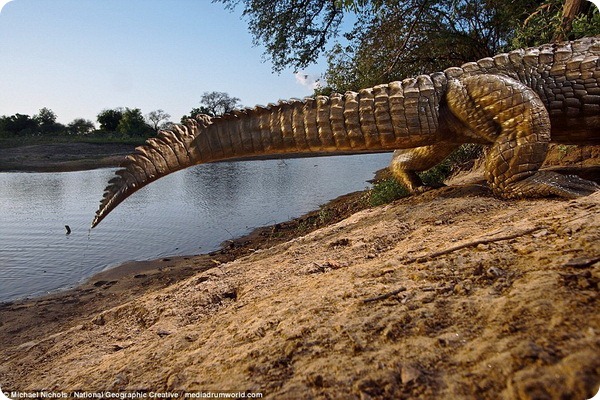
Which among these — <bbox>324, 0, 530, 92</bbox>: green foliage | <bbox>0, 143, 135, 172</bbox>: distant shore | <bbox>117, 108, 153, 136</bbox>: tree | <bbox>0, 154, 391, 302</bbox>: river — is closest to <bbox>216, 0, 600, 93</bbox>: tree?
<bbox>324, 0, 530, 92</bbox>: green foliage

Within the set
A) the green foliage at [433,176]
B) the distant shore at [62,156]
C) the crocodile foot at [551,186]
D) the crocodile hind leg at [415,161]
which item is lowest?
the green foliage at [433,176]

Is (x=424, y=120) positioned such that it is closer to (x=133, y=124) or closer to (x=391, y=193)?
(x=391, y=193)

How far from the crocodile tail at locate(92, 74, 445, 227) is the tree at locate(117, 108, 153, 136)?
51082 mm

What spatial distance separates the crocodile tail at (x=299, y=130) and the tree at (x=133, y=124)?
2011 inches

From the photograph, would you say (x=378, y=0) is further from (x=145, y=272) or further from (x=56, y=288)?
(x=56, y=288)

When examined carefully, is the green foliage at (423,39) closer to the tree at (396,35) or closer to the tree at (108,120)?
the tree at (396,35)

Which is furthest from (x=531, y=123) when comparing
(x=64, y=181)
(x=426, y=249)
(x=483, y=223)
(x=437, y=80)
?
(x=64, y=181)

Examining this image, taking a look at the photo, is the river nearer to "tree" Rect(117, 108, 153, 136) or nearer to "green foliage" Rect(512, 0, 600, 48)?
"green foliage" Rect(512, 0, 600, 48)

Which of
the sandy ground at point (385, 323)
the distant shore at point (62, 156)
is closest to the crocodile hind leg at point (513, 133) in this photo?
the sandy ground at point (385, 323)

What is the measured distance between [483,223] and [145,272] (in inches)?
217

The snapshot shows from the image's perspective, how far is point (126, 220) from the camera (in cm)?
1059

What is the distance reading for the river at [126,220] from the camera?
277 inches

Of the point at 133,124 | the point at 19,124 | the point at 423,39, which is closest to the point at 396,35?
the point at 423,39

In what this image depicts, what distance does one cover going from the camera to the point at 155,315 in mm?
2969
